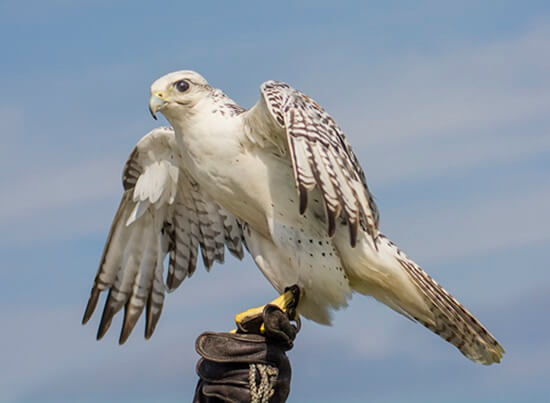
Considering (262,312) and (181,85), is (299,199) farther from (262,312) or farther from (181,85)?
(181,85)

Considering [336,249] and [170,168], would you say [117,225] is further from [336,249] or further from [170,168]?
[336,249]

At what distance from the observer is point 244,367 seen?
318 inches

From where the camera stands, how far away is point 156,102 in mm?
8641

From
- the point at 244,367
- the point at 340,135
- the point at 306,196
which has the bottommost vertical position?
the point at 244,367

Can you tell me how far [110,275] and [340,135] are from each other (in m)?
2.35

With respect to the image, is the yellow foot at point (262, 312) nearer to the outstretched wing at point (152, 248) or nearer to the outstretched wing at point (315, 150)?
the outstretched wing at point (315, 150)

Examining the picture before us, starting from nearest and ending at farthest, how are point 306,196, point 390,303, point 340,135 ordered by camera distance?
point 306,196
point 340,135
point 390,303

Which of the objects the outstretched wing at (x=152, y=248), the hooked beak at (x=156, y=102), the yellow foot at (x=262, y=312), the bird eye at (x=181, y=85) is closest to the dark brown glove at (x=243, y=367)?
the yellow foot at (x=262, y=312)

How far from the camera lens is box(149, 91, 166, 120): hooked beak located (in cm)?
859

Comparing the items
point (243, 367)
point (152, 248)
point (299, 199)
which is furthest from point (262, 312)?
point (152, 248)

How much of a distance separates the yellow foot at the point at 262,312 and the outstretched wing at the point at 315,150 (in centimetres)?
64

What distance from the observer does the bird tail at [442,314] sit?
895cm

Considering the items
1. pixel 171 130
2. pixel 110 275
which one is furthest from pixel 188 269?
pixel 171 130

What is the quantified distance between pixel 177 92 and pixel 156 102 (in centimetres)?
18
